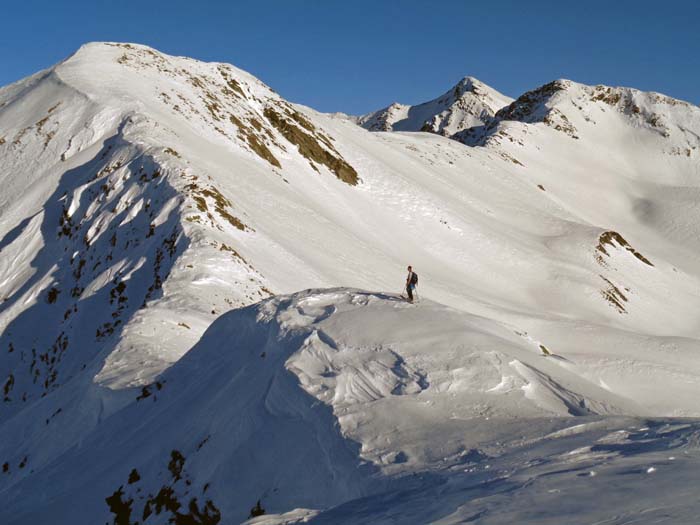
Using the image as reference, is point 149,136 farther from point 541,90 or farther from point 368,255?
point 541,90

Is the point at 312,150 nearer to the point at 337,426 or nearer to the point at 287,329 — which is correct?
the point at 287,329

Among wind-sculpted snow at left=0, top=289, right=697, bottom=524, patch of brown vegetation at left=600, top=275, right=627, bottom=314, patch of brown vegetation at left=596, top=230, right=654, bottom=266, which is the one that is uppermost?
patch of brown vegetation at left=596, top=230, right=654, bottom=266

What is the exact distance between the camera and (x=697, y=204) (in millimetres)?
85562

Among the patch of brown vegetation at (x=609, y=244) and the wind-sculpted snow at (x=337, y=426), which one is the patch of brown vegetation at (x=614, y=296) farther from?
the wind-sculpted snow at (x=337, y=426)

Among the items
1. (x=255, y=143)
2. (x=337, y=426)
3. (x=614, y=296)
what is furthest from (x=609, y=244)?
(x=337, y=426)

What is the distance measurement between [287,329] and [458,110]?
148m

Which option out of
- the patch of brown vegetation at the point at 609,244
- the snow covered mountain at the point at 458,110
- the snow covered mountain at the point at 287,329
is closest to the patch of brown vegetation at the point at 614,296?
the snow covered mountain at the point at 287,329

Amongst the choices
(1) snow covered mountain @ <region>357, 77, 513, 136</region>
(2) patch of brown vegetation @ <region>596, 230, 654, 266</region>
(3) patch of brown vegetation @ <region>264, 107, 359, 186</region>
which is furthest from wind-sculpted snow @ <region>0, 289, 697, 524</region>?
(1) snow covered mountain @ <region>357, 77, 513, 136</region>

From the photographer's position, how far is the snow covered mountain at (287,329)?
8.01 meters

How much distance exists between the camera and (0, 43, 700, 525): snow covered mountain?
8.01 meters

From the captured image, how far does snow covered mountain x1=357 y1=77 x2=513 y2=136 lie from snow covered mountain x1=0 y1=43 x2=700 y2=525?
88864 millimetres

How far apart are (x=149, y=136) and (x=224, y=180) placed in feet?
14.8

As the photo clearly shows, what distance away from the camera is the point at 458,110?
151375mm

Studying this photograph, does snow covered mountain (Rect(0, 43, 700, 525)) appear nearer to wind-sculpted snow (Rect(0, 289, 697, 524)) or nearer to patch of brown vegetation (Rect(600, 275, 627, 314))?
wind-sculpted snow (Rect(0, 289, 697, 524))
